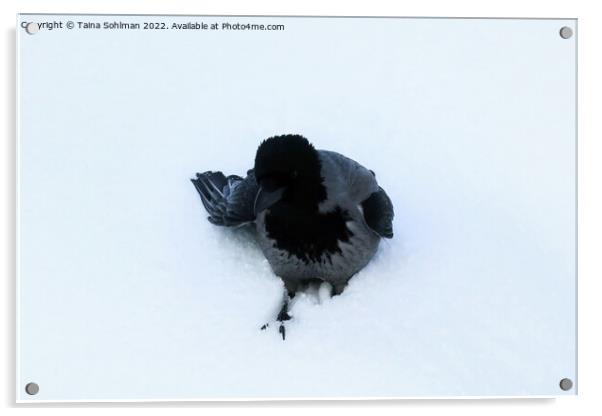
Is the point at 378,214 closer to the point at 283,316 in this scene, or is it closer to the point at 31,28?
the point at 283,316

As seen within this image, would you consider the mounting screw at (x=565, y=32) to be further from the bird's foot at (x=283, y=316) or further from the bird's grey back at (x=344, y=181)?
the bird's foot at (x=283, y=316)

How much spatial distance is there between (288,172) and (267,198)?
8 cm

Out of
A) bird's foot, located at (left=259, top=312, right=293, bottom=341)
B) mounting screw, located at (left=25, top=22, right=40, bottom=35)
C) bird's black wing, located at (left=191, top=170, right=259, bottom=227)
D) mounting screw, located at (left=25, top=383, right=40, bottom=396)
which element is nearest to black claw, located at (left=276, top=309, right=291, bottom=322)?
bird's foot, located at (left=259, top=312, right=293, bottom=341)

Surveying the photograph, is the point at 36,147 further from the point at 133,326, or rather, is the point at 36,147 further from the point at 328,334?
the point at 328,334

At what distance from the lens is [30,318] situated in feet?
5.33

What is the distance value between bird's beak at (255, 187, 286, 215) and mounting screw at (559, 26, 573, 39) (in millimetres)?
737

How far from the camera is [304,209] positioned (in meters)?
1.66

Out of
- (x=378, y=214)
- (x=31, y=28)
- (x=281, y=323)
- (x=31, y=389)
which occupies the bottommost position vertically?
(x=31, y=389)

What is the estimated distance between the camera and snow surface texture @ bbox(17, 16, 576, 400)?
165cm

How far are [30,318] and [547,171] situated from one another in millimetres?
1233

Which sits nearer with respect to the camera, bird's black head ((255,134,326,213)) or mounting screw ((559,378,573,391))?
bird's black head ((255,134,326,213))

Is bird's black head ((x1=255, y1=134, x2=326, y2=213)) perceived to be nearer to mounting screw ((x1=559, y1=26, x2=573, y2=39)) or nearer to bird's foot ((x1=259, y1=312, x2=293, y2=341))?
bird's foot ((x1=259, y1=312, x2=293, y2=341))

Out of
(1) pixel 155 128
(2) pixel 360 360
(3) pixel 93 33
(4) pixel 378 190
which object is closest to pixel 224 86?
(1) pixel 155 128

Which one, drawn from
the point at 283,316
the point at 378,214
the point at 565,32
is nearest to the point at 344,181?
the point at 378,214
